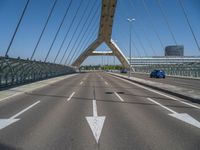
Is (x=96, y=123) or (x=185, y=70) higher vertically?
(x=96, y=123)

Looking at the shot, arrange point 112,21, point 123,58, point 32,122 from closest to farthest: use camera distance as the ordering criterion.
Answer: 1. point 32,122
2. point 112,21
3. point 123,58

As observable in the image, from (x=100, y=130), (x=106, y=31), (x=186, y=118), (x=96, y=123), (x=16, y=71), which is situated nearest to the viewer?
(x=100, y=130)

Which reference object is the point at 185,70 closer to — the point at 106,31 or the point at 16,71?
the point at 106,31

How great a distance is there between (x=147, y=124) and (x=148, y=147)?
2.43m

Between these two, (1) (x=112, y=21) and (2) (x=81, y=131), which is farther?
(1) (x=112, y=21)

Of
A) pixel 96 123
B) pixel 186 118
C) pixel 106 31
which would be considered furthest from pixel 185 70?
pixel 96 123

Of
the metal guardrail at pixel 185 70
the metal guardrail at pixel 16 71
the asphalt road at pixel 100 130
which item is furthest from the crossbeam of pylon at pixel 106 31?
the asphalt road at pixel 100 130

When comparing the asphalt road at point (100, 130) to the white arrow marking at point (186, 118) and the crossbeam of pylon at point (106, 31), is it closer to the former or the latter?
the white arrow marking at point (186, 118)

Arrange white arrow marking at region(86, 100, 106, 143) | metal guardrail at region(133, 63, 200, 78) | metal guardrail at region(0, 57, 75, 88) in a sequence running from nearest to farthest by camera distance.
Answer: white arrow marking at region(86, 100, 106, 143), metal guardrail at region(0, 57, 75, 88), metal guardrail at region(133, 63, 200, 78)

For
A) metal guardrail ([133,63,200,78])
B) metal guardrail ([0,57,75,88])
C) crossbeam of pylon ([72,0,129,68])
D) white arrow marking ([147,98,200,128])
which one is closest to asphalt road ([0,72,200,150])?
white arrow marking ([147,98,200,128])

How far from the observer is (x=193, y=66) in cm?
4600

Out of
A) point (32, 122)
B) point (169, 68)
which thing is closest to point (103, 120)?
point (32, 122)

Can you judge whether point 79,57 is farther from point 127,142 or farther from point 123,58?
point 127,142

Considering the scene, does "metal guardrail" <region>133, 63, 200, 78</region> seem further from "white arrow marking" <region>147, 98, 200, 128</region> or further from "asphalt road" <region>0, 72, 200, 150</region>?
"asphalt road" <region>0, 72, 200, 150</region>
